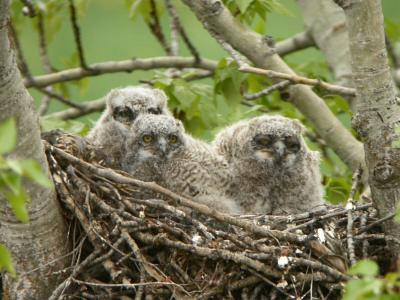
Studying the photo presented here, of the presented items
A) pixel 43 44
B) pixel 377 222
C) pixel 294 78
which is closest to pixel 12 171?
pixel 377 222

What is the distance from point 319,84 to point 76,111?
2486 millimetres

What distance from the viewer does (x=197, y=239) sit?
4191 millimetres

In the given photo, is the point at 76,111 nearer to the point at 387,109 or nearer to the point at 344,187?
the point at 344,187

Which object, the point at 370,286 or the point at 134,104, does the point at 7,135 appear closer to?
the point at 370,286

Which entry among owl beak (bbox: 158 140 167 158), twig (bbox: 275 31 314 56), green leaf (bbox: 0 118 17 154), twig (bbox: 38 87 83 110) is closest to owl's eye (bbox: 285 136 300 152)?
owl beak (bbox: 158 140 167 158)

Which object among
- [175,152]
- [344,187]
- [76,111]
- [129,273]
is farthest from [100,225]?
[76,111]

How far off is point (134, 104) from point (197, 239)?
156cm

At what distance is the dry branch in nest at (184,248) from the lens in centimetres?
405

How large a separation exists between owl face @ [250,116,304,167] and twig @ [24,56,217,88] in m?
1.16

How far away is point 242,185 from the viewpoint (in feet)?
16.8

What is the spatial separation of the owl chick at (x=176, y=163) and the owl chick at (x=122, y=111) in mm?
160

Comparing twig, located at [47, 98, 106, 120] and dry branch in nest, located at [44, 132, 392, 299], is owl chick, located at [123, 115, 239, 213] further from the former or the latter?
twig, located at [47, 98, 106, 120]

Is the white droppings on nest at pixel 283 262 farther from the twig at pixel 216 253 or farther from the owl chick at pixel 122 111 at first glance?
the owl chick at pixel 122 111

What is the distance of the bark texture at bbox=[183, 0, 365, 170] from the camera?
5152 millimetres
